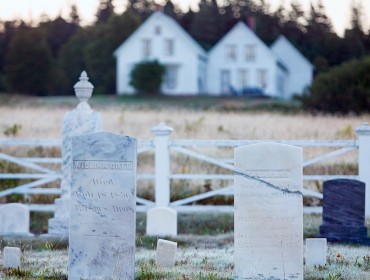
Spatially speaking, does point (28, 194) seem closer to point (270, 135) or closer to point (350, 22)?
point (270, 135)

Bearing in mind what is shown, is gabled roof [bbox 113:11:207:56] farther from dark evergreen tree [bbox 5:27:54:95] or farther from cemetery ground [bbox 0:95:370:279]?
cemetery ground [bbox 0:95:370:279]

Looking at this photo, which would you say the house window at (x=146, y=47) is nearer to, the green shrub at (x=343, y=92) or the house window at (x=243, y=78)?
the house window at (x=243, y=78)

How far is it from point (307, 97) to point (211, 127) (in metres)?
16.2

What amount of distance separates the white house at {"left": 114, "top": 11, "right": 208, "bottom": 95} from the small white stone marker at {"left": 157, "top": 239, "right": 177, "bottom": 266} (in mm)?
53029

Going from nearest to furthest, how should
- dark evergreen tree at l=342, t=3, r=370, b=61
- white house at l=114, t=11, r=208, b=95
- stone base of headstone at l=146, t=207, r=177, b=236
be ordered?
stone base of headstone at l=146, t=207, r=177, b=236 < white house at l=114, t=11, r=208, b=95 < dark evergreen tree at l=342, t=3, r=370, b=61

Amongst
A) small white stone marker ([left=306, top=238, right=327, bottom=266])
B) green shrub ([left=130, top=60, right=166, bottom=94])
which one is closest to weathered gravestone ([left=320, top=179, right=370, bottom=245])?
small white stone marker ([left=306, top=238, right=327, bottom=266])

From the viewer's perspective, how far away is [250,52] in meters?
66.9

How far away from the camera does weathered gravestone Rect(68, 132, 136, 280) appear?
9.65 metres

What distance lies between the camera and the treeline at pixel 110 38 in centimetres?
7169

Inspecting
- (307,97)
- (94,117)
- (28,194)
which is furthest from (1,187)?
(307,97)

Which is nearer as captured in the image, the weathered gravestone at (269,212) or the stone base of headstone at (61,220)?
the weathered gravestone at (269,212)

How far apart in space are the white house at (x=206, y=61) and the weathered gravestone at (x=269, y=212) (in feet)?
177

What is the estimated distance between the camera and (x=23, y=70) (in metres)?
71.1

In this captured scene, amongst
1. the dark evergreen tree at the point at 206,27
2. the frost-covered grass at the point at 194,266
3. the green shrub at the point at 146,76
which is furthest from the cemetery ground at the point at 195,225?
the dark evergreen tree at the point at 206,27
